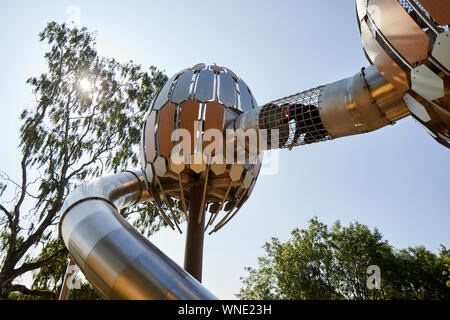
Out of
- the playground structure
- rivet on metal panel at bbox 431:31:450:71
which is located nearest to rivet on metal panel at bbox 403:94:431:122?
the playground structure

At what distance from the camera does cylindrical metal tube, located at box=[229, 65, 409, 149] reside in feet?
10.8

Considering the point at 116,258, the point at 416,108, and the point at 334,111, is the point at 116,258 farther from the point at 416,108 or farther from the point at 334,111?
the point at 416,108

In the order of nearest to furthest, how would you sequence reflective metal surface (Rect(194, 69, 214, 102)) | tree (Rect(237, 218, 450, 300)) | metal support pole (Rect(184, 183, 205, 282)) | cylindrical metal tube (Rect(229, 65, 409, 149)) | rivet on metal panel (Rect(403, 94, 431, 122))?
rivet on metal panel (Rect(403, 94, 431, 122)), cylindrical metal tube (Rect(229, 65, 409, 149)), reflective metal surface (Rect(194, 69, 214, 102)), metal support pole (Rect(184, 183, 205, 282)), tree (Rect(237, 218, 450, 300))

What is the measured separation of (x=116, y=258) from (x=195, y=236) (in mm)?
3062

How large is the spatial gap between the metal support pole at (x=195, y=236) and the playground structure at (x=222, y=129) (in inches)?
0.8

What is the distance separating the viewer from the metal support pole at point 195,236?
17.9 feet

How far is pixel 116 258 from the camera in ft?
9.09

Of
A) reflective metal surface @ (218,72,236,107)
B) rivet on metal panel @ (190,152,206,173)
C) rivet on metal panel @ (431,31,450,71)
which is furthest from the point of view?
reflective metal surface @ (218,72,236,107)

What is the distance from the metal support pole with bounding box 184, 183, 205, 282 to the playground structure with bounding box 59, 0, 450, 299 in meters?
0.02

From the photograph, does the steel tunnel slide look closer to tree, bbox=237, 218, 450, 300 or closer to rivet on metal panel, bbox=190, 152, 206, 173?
rivet on metal panel, bbox=190, 152, 206, 173

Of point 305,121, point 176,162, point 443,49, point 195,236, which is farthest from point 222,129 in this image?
point 443,49

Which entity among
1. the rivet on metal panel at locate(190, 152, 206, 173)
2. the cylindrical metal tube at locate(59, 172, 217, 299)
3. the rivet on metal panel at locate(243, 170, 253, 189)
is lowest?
the cylindrical metal tube at locate(59, 172, 217, 299)

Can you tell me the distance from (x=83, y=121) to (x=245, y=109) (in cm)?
1053
